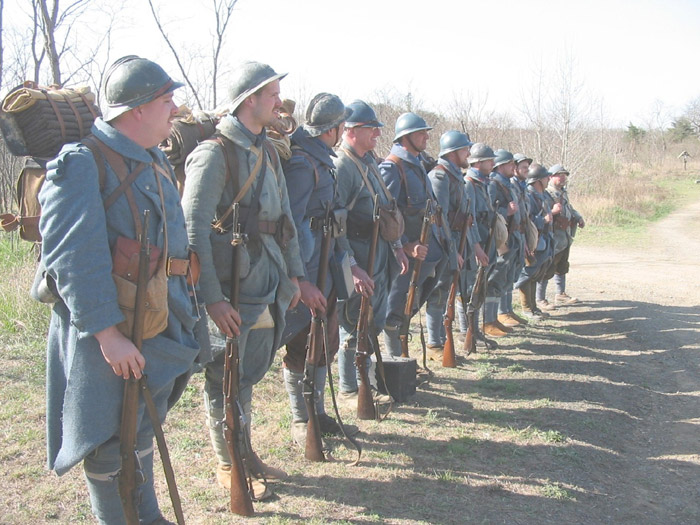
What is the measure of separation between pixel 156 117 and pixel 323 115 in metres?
1.76

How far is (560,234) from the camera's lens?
10656mm

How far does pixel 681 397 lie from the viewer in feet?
20.5

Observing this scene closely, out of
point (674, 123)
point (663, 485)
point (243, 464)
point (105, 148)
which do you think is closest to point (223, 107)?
point (105, 148)

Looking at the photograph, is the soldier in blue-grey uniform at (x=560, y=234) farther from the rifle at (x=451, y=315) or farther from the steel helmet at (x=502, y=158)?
the rifle at (x=451, y=315)

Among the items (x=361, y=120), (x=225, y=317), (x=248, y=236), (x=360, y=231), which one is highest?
(x=361, y=120)

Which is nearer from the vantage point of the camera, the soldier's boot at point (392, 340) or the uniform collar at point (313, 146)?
the uniform collar at point (313, 146)

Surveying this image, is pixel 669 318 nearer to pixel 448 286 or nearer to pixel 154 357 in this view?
pixel 448 286

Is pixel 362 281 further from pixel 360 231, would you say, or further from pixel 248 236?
pixel 248 236

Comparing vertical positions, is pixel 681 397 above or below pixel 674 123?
below

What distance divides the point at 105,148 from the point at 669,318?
29.9ft

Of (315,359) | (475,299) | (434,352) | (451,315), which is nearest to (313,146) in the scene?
(315,359)

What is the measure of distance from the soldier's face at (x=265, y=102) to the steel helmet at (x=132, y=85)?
2.73 ft

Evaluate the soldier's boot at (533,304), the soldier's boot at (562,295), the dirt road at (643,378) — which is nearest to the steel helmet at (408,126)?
the dirt road at (643,378)

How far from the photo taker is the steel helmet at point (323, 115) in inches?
170
